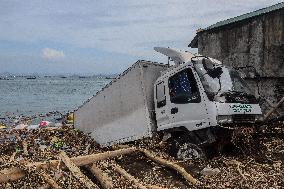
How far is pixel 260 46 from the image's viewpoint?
17.4m

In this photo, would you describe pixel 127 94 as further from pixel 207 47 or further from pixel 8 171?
pixel 207 47

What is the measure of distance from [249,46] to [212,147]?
9550mm

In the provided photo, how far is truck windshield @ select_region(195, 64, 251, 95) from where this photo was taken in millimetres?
9609

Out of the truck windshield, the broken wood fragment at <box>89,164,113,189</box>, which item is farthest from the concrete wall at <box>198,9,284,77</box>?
the broken wood fragment at <box>89,164,113,189</box>

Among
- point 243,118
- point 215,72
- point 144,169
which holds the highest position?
point 215,72

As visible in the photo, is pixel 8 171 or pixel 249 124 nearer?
pixel 8 171

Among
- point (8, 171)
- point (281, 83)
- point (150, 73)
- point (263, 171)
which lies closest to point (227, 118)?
point (263, 171)

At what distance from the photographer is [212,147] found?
32.6 ft

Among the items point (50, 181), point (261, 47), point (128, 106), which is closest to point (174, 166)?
point (50, 181)

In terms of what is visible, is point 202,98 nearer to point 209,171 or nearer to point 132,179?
point 209,171

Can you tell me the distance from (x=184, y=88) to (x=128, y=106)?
240 centimetres

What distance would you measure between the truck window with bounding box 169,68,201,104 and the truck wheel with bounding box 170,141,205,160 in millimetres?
1193

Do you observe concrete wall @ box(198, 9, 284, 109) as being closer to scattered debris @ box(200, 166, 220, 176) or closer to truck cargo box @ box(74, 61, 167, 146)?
truck cargo box @ box(74, 61, 167, 146)

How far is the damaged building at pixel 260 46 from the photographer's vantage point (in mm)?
16516
